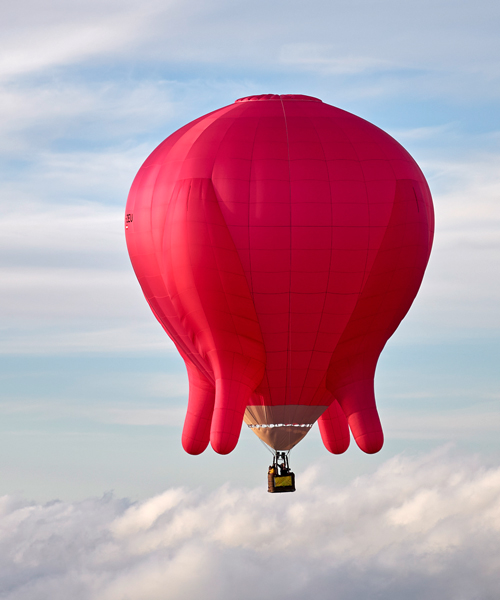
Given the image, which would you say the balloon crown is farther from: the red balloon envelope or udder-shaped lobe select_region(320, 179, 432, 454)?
udder-shaped lobe select_region(320, 179, 432, 454)

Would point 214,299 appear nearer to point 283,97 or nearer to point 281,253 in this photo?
point 281,253

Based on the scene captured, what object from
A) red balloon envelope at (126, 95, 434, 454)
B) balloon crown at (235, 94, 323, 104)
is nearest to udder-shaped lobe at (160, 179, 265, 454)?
red balloon envelope at (126, 95, 434, 454)

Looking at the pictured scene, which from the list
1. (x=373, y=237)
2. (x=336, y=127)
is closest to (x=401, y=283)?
(x=373, y=237)

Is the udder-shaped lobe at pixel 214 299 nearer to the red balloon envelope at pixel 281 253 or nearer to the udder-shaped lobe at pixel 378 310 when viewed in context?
the red balloon envelope at pixel 281 253

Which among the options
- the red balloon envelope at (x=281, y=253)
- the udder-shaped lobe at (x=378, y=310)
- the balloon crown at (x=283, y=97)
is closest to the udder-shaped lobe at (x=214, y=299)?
the red balloon envelope at (x=281, y=253)

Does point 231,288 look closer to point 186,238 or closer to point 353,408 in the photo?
point 186,238
